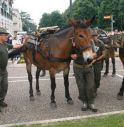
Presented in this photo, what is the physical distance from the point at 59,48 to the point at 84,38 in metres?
1.16

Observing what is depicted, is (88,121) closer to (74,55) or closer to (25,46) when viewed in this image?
(74,55)

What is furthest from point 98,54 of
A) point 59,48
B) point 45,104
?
point 45,104

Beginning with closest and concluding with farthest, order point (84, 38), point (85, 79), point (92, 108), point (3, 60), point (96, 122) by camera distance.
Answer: point (96, 122), point (84, 38), point (92, 108), point (85, 79), point (3, 60)

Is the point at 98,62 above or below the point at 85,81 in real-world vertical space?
above

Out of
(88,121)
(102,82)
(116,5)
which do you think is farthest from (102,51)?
(116,5)

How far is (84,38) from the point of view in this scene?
823 centimetres

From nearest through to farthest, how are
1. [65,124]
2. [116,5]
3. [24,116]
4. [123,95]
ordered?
[65,124], [24,116], [123,95], [116,5]

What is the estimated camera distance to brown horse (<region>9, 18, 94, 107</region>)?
8.24 metres

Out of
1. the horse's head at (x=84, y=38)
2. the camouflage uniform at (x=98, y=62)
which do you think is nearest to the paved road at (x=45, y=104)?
the camouflage uniform at (x=98, y=62)

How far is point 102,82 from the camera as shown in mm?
13586

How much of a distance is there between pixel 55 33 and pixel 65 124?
8.85ft

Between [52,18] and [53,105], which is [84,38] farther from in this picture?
[52,18]

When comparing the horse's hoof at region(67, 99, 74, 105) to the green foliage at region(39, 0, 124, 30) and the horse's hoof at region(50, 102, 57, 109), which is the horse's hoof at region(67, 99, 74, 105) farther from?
the green foliage at region(39, 0, 124, 30)

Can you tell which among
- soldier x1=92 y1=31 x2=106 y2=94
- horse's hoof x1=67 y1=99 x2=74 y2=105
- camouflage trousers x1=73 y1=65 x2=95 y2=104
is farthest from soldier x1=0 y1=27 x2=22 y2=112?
soldier x1=92 y1=31 x2=106 y2=94
